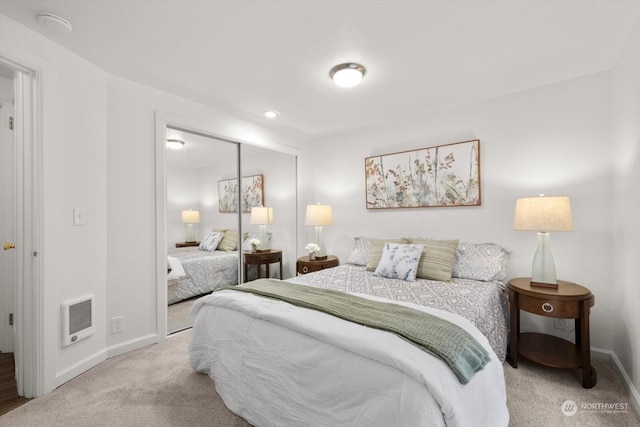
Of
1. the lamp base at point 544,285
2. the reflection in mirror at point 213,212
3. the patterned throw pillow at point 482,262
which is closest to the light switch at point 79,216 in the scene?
the reflection in mirror at point 213,212

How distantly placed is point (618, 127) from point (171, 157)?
3.71 metres

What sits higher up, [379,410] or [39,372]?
[379,410]

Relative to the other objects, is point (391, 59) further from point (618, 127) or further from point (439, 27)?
point (618, 127)

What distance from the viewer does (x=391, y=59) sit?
2.19 meters

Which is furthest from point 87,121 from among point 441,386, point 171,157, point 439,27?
point 441,386

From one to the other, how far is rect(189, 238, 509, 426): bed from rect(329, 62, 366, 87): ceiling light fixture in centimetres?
167

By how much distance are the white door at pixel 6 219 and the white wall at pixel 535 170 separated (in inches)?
138

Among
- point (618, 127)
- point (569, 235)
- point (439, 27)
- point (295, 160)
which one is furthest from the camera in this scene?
point (295, 160)

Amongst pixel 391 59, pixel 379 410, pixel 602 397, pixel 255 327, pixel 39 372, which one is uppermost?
pixel 391 59

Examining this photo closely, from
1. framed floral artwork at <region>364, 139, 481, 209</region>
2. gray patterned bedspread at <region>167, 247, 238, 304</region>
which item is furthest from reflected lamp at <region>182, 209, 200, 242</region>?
framed floral artwork at <region>364, 139, 481, 209</region>

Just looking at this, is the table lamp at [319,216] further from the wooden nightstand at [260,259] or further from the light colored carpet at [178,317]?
the light colored carpet at [178,317]

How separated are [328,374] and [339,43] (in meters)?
2.01

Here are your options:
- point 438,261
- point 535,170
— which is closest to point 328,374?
point 438,261

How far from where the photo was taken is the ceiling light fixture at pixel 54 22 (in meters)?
1.69
